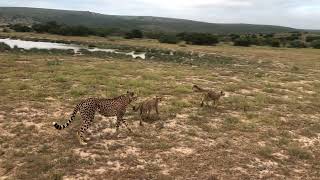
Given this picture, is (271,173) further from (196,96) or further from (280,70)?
(280,70)

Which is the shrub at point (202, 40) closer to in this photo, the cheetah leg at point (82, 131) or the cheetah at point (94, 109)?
the cheetah at point (94, 109)

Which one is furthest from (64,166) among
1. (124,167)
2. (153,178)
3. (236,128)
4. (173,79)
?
(173,79)

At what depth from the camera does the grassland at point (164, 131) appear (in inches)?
463

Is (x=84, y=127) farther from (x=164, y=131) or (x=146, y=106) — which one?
(x=146, y=106)

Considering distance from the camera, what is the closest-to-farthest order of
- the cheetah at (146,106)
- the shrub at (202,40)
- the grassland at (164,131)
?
the grassland at (164,131), the cheetah at (146,106), the shrub at (202,40)

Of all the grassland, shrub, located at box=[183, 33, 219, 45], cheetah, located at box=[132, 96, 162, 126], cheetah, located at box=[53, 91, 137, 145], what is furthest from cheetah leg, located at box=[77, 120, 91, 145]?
shrub, located at box=[183, 33, 219, 45]

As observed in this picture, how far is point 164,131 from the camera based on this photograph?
575 inches

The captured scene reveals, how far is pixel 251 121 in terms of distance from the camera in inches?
640

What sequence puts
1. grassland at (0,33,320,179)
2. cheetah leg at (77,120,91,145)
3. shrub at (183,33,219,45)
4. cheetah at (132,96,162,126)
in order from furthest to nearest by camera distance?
shrub at (183,33,219,45) → cheetah at (132,96,162,126) → cheetah leg at (77,120,91,145) → grassland at (0,33,320,179)

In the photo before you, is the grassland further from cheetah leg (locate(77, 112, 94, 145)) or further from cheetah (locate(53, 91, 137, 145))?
cheetah (locate(53, 91, 137, 145))

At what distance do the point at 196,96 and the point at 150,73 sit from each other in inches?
234

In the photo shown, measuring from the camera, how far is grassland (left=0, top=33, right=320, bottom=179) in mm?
11750

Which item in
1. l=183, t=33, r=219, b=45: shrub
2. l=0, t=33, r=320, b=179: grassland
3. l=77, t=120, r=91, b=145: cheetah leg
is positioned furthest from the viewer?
l=183, t=33, r=219, b=45: shrub

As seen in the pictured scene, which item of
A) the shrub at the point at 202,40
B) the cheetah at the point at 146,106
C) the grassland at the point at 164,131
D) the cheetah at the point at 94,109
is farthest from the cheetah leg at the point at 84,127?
the shrub at the point at 202,40
